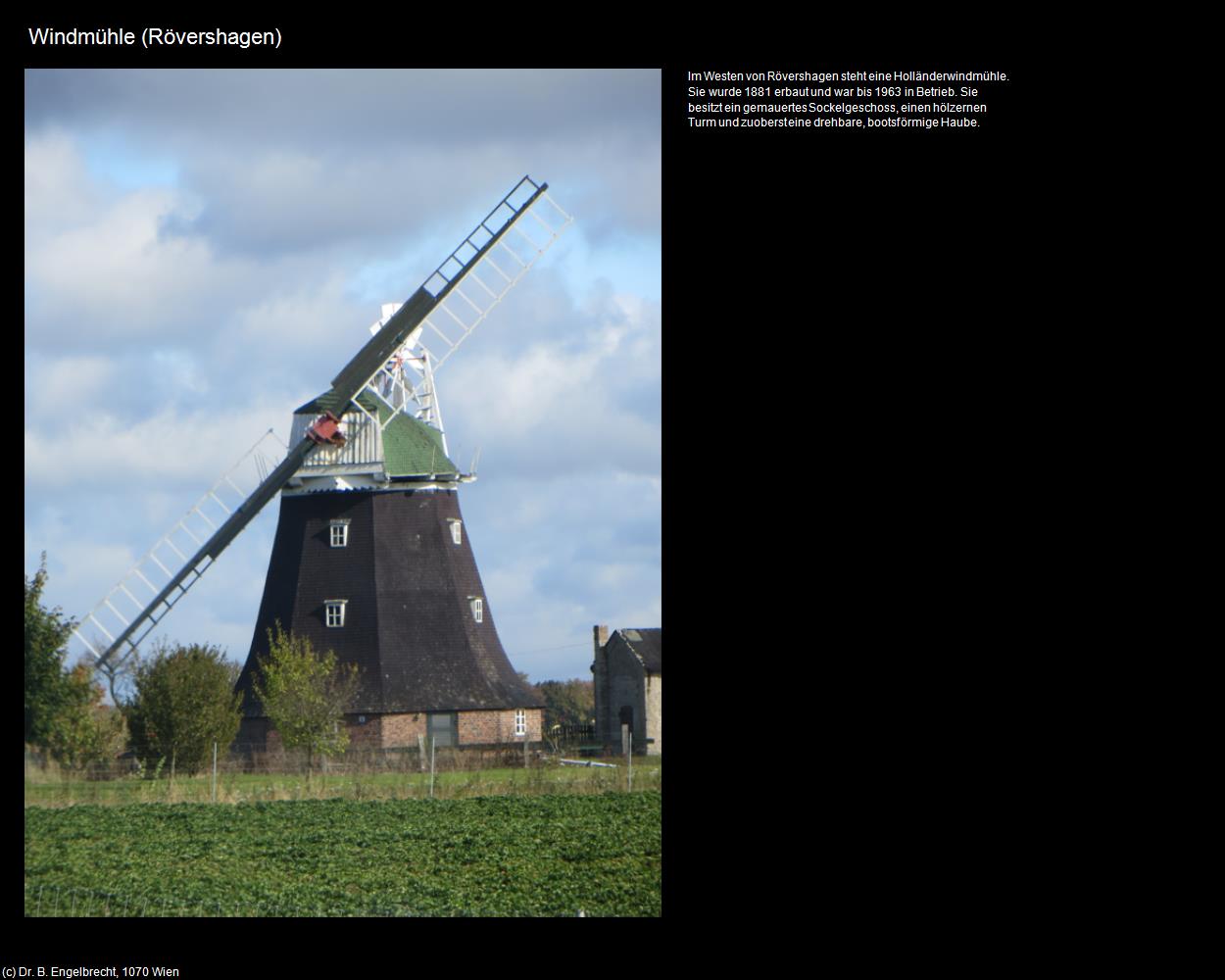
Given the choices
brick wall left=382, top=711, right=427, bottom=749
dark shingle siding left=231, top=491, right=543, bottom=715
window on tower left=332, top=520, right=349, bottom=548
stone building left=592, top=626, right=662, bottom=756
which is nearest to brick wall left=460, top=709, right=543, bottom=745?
dark shingle siding left=231, top=491, right=543, bottom=715

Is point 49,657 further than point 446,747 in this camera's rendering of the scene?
No

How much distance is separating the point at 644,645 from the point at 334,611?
1259cm

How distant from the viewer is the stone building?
44500 mm

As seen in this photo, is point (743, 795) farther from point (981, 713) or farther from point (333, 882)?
point (333, 882)

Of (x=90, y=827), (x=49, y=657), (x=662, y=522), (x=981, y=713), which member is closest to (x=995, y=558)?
(x=981, y=713)

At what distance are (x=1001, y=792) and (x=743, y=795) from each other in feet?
5.41

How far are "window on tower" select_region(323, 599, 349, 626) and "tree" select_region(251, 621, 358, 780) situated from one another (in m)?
1.78

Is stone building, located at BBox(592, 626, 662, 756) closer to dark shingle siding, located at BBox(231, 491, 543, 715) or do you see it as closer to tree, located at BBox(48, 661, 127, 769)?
dark shingle siding, located at BBox(231, 491, 543, 715)

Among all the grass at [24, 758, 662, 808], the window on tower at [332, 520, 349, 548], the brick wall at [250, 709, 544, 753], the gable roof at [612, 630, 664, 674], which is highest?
the window on tower at [332, 520, 349, 548]

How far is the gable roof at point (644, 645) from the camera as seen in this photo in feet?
148

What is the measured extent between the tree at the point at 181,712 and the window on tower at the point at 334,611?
6424 millimetres

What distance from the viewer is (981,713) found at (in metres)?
9.16

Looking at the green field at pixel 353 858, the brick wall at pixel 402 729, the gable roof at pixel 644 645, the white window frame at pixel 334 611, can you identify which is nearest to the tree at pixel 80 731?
the green field at pixel 353 858

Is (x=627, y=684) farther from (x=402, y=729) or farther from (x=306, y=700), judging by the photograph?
(x=306, y=700)
